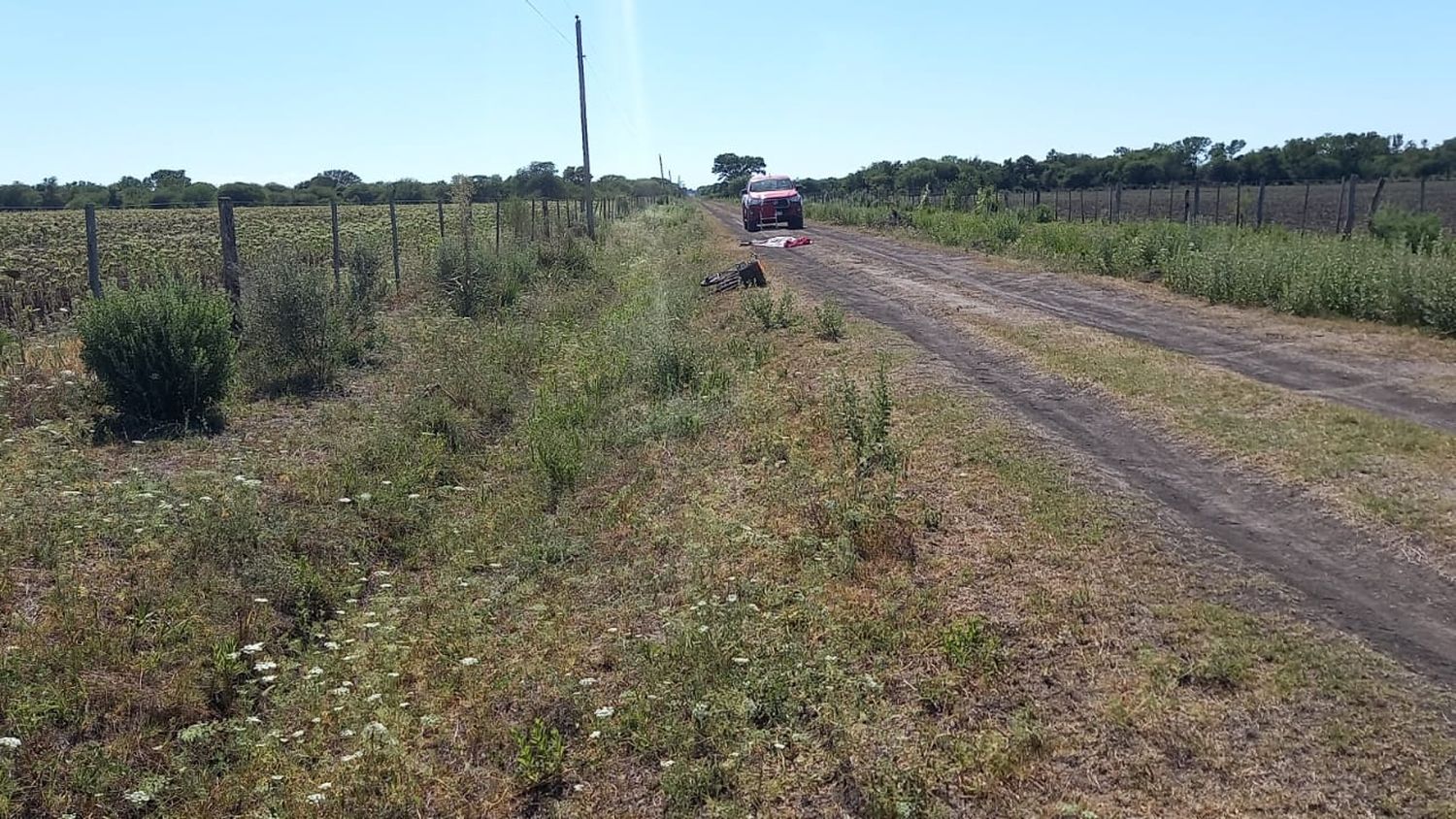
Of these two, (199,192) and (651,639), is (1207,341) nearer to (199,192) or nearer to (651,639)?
(651,639)

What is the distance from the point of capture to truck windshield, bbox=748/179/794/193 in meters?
33.3

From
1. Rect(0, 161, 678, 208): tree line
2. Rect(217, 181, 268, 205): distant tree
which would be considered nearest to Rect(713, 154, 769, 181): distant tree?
Rect(0, 161, 678, 208): tree line

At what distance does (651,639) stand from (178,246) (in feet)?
72.2

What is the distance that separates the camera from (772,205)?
1288 inches

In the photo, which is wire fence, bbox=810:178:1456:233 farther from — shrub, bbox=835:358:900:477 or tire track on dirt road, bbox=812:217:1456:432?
shrub, bbox=835:358:900:477

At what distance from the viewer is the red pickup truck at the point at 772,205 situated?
32.8 m

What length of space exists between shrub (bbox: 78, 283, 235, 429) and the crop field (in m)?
0.74

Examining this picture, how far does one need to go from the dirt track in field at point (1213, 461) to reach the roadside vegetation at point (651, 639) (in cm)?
31

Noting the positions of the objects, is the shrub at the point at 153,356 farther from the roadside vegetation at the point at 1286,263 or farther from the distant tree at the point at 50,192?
the distant tree at the point at 50,192

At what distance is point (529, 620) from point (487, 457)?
3437 millimetres

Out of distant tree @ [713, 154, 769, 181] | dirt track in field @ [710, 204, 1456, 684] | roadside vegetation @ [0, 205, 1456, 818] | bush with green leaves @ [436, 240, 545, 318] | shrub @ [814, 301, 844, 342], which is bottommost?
roadside vegetation @ [0, 205, 1456, 818]

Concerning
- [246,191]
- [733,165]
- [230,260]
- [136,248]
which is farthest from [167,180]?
[733,165]

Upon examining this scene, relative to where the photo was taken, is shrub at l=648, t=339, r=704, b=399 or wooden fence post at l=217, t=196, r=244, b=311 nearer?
shrub at l=648, t=339, r=704, b=399

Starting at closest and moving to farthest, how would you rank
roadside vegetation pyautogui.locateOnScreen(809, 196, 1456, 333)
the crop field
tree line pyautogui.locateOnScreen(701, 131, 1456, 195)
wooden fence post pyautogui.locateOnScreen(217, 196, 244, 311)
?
roadside vegetation pyautogui.locateOnScreen(809, 196, 1456, 333) → wooden fence post pyautogui.locateOnScreen(217, 196, 244, 311) → the crop field → tree line pyautogui.locateOnScreen(701, 131, 1456, 195)
